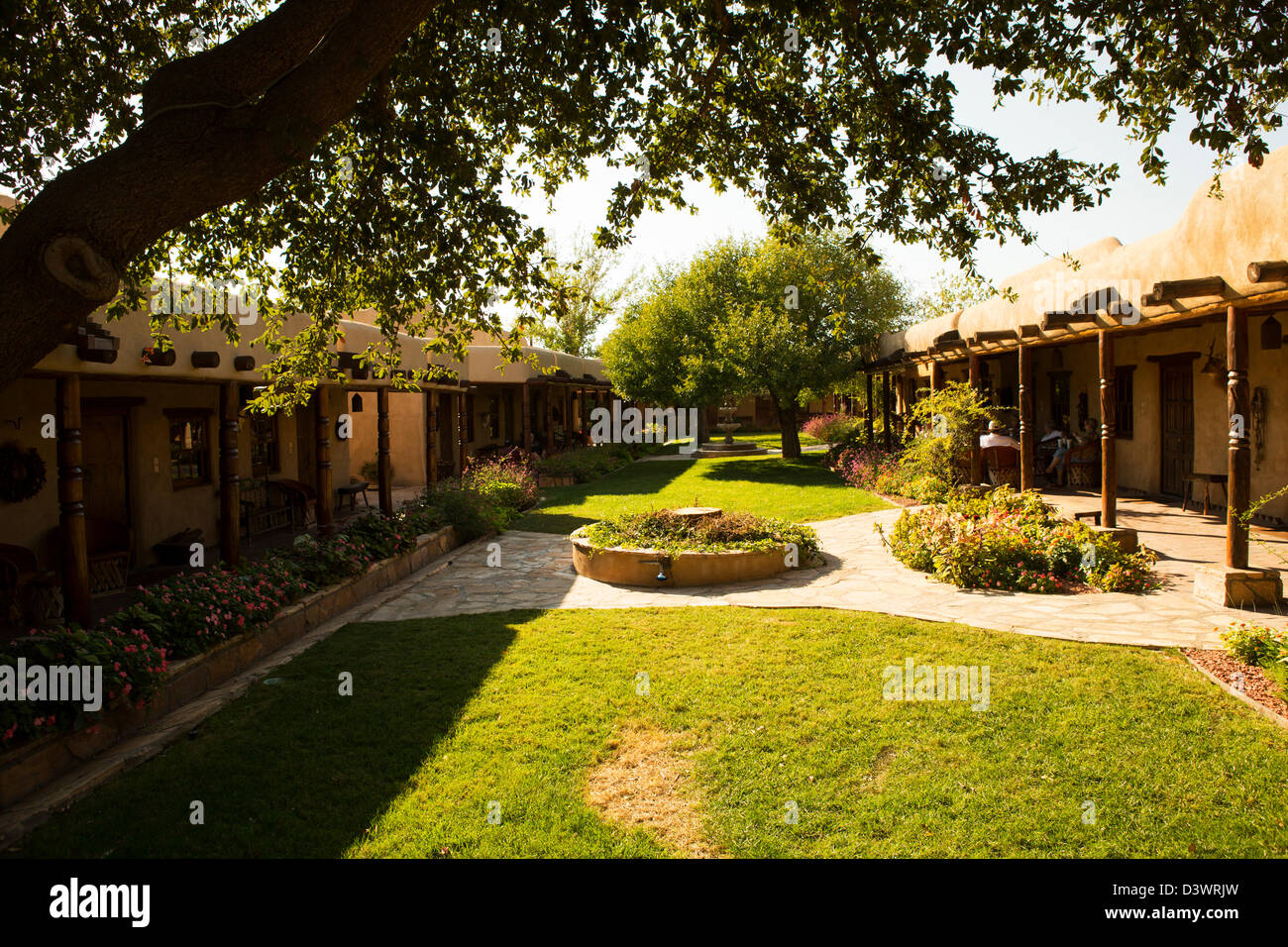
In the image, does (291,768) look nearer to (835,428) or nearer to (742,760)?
(742,760)

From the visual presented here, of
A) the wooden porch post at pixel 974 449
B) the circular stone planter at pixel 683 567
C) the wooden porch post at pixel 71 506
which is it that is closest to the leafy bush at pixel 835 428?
the wooden porch post at pixel 974 449

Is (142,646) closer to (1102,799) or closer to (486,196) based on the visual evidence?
(486,196)

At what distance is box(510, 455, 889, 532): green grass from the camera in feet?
49.6

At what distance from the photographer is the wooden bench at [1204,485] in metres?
10.9

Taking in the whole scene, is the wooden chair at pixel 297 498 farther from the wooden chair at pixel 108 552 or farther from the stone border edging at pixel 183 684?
the stone border edging at pixel 183 684

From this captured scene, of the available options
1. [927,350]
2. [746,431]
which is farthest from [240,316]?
[746,431]

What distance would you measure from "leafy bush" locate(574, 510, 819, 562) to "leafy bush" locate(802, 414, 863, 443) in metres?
20.2

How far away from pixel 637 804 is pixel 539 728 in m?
1.20

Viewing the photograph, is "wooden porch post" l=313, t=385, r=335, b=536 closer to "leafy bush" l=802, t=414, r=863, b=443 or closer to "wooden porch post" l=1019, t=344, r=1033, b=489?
"wooden porch post" l=1019, t=344, r=1033, b=489

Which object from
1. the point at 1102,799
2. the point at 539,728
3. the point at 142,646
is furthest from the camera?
the point at 142,646

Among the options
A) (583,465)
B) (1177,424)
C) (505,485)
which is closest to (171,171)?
(505,485)

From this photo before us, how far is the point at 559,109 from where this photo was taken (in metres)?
6.19

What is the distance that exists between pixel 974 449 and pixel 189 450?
12866mm
